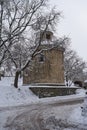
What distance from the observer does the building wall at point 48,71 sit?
1801 inches

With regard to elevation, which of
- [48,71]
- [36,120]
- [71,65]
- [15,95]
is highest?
[71,65]

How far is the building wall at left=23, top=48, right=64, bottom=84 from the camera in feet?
150

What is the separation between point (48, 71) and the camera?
46.5 meters

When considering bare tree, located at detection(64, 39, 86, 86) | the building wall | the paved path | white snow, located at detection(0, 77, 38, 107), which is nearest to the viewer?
the paved path

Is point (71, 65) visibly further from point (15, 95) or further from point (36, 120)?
point (36, 120)

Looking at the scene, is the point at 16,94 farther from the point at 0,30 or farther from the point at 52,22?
the point at 52,22

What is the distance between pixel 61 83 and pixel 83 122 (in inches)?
1399

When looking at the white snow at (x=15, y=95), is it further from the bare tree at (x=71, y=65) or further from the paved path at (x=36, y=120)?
the bare tree at (x=71, y=65)

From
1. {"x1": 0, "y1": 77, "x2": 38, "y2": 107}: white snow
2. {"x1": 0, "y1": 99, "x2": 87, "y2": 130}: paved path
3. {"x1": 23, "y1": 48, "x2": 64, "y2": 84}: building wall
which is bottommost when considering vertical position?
{"x1": 0, "y1": 99, "x2": 87, "y2": 130}: paved path

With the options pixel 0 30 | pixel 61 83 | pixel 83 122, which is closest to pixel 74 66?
Result: pixel 61 83

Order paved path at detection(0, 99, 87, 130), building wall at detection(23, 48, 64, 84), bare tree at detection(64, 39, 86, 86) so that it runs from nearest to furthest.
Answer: paved path at detection(0, 99, 87, 130) → building wall at detection(23, 48, 64, 84) → bare tree at detection(64, 39, 86, 86)

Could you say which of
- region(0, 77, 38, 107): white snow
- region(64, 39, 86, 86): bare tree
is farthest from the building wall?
region(64, 39, 86, 86): bare tree

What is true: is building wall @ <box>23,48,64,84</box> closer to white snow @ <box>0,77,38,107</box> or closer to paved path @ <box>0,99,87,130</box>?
white snow @ <box>0,77,38,107</box>

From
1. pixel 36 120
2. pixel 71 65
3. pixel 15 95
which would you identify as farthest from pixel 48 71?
pixel 36 120
